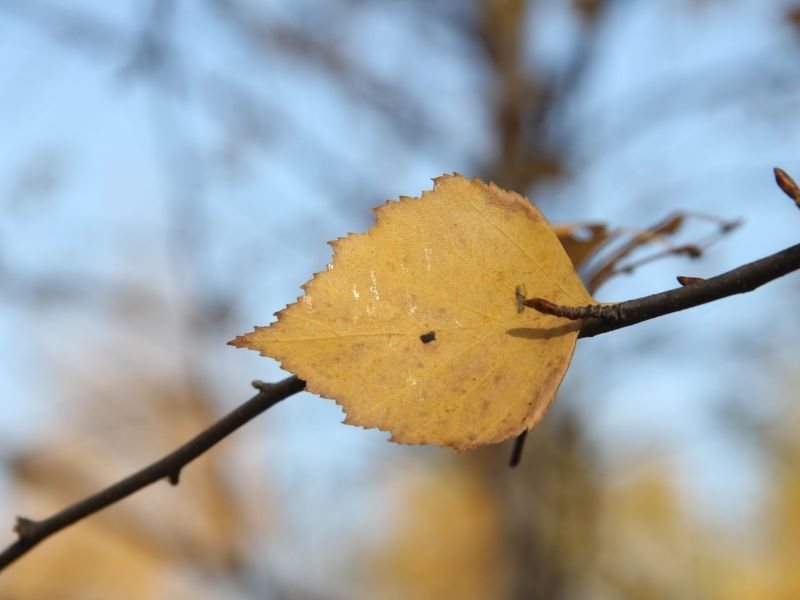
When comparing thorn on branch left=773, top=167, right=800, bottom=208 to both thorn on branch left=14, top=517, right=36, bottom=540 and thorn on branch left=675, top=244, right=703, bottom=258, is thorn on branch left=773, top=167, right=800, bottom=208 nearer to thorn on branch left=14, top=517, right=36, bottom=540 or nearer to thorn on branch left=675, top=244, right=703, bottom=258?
thorn on branch left=675, top=244, right=703, bottom=258

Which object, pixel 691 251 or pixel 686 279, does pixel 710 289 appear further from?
pixel 691 251

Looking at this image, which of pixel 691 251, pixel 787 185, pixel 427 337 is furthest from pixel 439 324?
pixel 691 251

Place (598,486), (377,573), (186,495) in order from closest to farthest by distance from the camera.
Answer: (598,486) < (186,495) < (377,573)

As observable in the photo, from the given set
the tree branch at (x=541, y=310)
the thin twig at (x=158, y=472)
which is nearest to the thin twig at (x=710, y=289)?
the tree branch at (x=541, y=310)

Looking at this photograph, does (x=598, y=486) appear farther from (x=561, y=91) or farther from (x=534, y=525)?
(x=561, y=91)

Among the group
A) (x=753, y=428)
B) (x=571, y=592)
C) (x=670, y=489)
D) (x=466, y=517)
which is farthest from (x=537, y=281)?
(x=670, y=489)

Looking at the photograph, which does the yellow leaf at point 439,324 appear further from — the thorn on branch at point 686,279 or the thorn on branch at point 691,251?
the thorn on branch at point 691,251

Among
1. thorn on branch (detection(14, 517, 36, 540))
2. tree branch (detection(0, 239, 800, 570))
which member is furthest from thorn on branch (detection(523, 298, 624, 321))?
thorn on branch (detection(14, 517, 36, 540))
